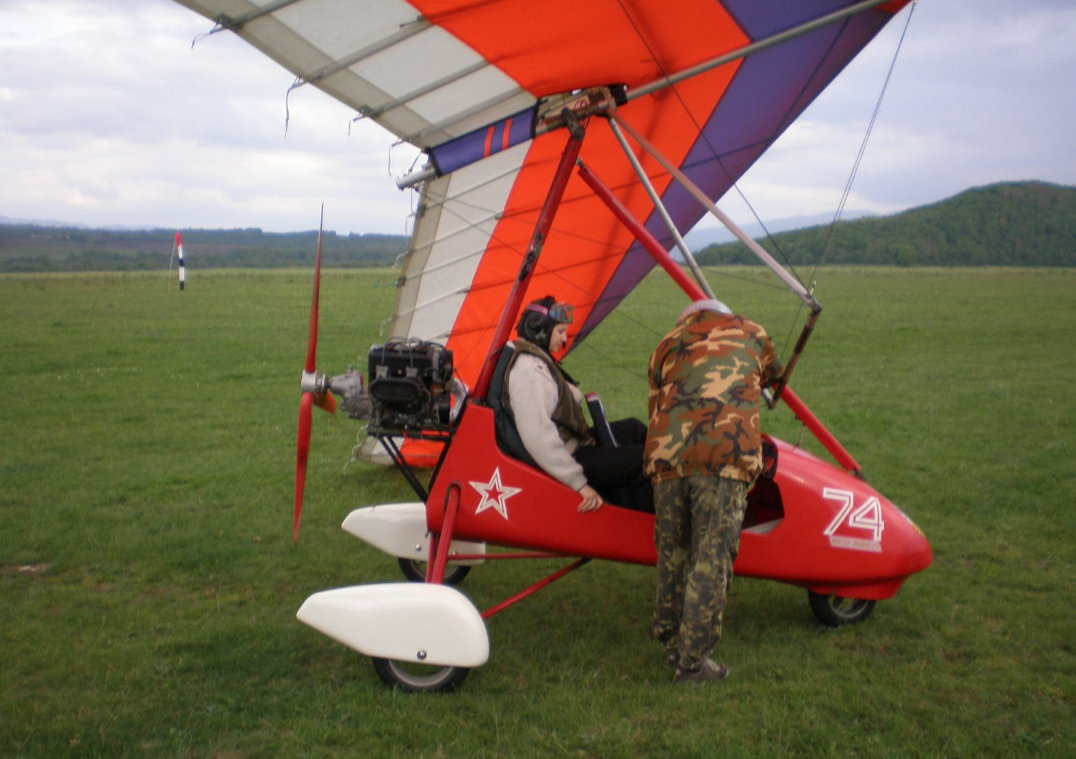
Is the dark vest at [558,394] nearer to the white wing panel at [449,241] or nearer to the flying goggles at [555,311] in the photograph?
the flying goggles at [555,311]

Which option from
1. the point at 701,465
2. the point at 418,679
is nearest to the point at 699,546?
the point at 701,465

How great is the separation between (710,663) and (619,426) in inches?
54.7

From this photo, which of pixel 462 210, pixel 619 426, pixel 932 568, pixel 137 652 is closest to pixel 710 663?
pixel 619 426

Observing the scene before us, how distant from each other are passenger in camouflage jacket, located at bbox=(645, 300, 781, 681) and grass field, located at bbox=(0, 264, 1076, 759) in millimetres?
310

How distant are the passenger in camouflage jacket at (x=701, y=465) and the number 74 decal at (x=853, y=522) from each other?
73cm

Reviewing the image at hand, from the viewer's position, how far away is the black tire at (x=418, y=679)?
3.87 meters

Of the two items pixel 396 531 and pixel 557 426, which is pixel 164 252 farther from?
pixel 557 426

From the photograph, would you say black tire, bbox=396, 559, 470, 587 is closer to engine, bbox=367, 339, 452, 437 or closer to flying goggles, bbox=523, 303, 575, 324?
engine, bbox=367, 339, 452, 437

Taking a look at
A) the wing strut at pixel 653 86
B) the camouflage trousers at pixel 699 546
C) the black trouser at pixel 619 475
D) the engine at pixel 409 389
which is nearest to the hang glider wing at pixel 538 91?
the wing strut at pixel 653 86

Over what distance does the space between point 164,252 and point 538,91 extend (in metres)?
102

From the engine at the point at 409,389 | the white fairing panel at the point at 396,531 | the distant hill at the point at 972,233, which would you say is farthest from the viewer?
the distant hill at the point at 972,233

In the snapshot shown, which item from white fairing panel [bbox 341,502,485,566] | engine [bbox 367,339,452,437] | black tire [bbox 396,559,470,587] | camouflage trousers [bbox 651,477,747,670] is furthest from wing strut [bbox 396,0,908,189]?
black tire [bbox 396,559,470,587]

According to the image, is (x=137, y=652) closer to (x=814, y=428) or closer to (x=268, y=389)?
(x=814, y=428)

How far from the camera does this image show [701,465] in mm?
3768
